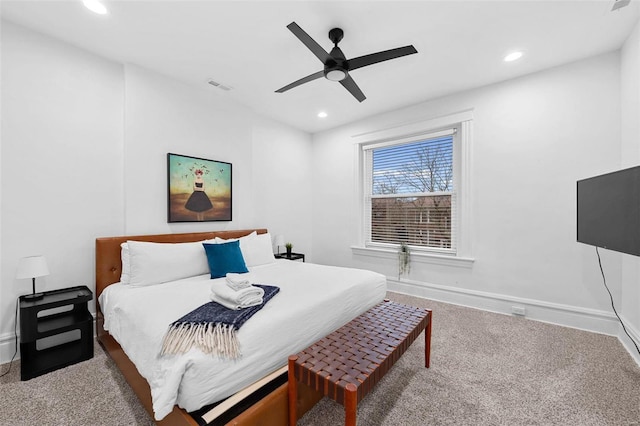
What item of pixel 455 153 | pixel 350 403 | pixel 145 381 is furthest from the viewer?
pixel 455 153

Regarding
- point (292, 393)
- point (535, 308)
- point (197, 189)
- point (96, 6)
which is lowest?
point (535, 308)

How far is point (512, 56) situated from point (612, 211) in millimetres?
1782

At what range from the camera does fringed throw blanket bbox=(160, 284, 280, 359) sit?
53.0 inches

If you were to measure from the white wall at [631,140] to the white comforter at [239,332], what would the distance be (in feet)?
7.05

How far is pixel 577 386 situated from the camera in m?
1.89

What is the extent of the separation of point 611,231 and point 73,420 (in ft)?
12.6

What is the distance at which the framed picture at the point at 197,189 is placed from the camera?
3.16 m

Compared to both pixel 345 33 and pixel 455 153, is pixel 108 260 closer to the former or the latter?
pixel 345 33

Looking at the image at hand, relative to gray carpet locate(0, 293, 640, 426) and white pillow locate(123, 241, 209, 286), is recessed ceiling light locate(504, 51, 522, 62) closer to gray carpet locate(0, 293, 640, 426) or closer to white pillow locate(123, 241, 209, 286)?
gray carpet locate(0, 293, 640, 426)

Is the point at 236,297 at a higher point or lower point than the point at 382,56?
lower

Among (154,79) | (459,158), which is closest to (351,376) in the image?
(459,158)

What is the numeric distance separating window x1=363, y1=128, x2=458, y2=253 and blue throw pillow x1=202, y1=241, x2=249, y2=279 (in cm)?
238

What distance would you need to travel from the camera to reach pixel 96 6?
6.88 ft

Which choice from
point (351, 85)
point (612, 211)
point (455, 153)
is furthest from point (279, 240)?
point (612, 211)
